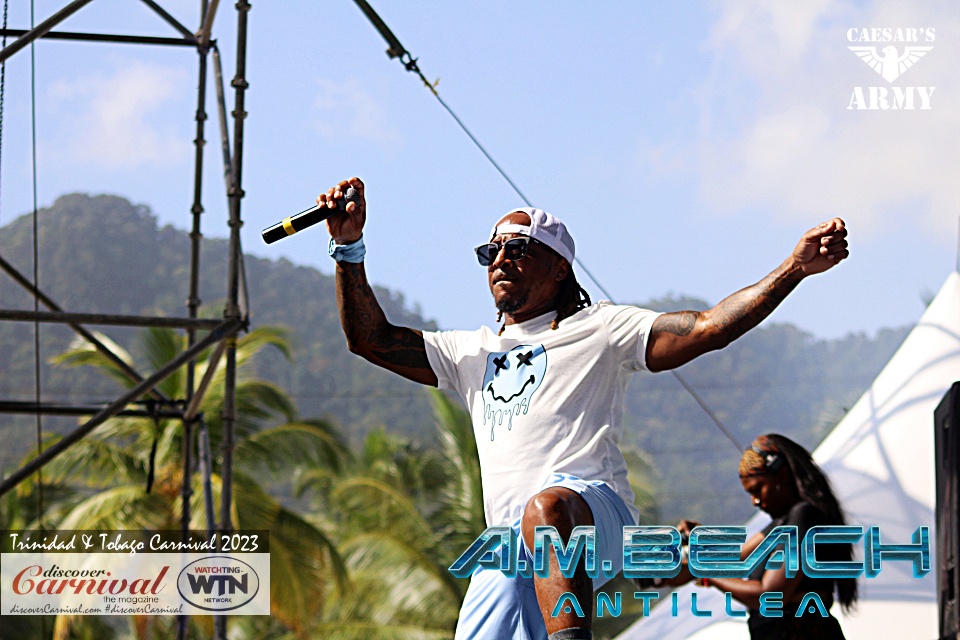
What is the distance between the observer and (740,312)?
2260 mm

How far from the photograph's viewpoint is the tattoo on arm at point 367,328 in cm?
262

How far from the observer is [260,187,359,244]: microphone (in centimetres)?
246

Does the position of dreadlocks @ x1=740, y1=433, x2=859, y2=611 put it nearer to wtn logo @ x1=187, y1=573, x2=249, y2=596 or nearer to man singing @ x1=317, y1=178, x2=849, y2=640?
man singing @ x1=317, y1=178, x2=849, y2=640

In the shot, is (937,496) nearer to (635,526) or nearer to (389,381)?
(635,526)

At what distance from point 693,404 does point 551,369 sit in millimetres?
48295

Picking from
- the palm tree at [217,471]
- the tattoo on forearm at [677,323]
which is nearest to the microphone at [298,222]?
the tattoo on forearm at [677,323]

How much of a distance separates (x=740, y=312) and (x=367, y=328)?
2.71 ft

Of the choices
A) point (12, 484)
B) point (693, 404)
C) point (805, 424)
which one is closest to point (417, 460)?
point (12, 484)

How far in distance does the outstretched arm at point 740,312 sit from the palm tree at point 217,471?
10.5 meters

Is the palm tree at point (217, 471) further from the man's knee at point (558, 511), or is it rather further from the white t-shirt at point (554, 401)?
the man's knee at point (558, 511)

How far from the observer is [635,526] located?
2.36 metres

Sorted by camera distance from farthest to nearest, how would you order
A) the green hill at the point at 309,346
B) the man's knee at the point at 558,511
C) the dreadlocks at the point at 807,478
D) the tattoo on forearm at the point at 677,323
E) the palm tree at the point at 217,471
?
the green hill at the point at 309,346, the palm tree at the point at 217,471, the dreadlocks at the point at 807,478, the tattoo on forearm at the point at 677,323, the man's knee at the point at 558,511

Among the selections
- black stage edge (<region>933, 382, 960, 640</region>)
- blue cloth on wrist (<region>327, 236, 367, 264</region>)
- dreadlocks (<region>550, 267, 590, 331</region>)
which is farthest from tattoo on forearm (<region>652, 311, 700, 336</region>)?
black stage edge (<region>933, 382, 960, 640</region>)

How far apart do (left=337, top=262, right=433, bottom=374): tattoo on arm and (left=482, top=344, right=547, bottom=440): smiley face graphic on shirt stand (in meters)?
0.20
